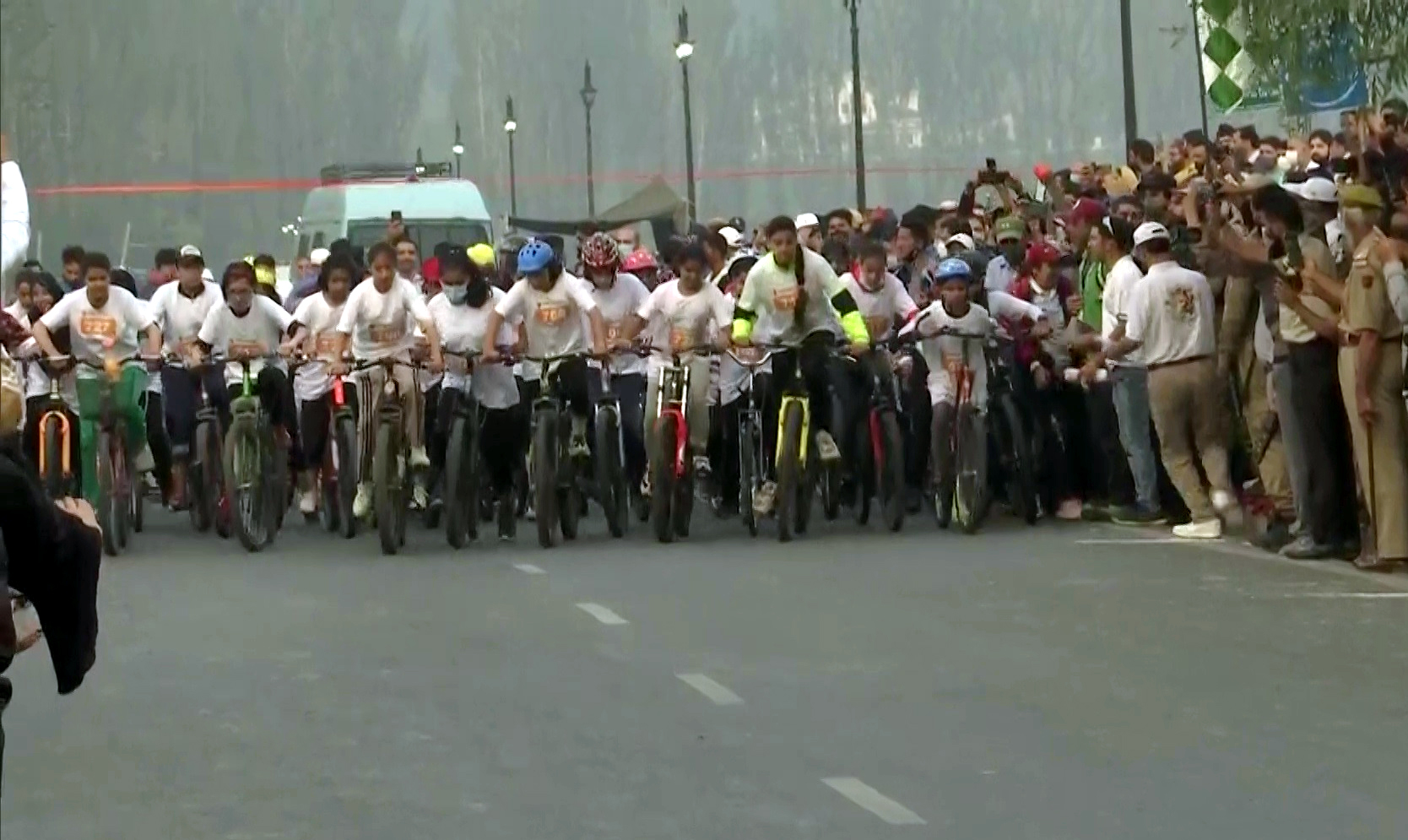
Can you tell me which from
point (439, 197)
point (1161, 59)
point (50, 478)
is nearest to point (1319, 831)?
point (50, 478)

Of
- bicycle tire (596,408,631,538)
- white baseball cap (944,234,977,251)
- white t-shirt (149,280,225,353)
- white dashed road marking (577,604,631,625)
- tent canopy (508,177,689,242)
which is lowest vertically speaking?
white dashed road marking (577,604,631,625)

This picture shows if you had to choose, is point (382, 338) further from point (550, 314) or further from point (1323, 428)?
point (1323, 428)

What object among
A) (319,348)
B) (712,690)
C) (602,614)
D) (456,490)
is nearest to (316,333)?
(319,348)

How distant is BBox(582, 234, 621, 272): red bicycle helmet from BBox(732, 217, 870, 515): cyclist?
143 cm

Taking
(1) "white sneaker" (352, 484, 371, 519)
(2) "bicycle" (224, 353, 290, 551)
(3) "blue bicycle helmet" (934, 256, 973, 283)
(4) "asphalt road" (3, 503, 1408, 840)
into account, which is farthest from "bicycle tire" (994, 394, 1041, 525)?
(2) "bicycle" (224, 353, 290, 551)

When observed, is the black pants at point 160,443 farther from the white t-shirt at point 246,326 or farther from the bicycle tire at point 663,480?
the bicycle tire at point 663,480

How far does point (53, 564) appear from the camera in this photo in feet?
22.4

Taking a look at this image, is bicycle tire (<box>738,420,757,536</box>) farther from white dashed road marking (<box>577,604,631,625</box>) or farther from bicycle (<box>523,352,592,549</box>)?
white dashed road marking (<box>577,604,631,625</box>)

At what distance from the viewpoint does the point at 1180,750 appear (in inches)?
420

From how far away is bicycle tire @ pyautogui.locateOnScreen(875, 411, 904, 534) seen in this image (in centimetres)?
1956

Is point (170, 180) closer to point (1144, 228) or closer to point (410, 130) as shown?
point (410, 130)

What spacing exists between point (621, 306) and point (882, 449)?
7.22 ft

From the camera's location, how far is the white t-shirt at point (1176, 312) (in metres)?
19.2

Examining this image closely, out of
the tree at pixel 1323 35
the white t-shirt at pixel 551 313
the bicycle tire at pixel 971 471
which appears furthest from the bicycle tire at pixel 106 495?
the tree at pixel 1323 35
